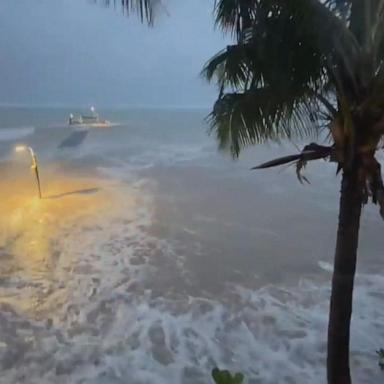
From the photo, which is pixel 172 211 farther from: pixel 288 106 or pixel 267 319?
pixel 288 106

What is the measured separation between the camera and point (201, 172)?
832 inches

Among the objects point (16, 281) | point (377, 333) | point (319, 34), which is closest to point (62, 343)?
point (16, 281)

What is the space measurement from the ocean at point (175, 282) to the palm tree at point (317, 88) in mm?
761

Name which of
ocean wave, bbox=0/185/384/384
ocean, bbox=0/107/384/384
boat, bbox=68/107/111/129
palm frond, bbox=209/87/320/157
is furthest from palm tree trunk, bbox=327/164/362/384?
boat, bbox=68/107/111/129

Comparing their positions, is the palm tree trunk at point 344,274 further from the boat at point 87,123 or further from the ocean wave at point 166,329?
the boat at point 87,123

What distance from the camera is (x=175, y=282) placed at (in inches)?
336

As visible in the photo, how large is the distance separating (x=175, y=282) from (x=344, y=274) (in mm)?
5168

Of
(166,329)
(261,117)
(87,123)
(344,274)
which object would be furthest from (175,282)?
(87,123)

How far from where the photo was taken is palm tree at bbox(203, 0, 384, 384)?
9.93 ft

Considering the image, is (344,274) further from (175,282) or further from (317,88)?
(175,282)

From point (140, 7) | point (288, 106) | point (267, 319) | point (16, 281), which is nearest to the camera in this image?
point (140, 7)

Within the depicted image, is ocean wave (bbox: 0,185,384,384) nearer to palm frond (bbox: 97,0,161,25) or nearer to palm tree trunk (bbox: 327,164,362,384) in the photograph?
palm tree trunk (bbox: 327,164,362,384)

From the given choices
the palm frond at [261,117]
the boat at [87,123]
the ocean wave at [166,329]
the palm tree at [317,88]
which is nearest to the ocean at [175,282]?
the ocean wave at [166,329]

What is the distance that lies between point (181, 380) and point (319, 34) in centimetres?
437
